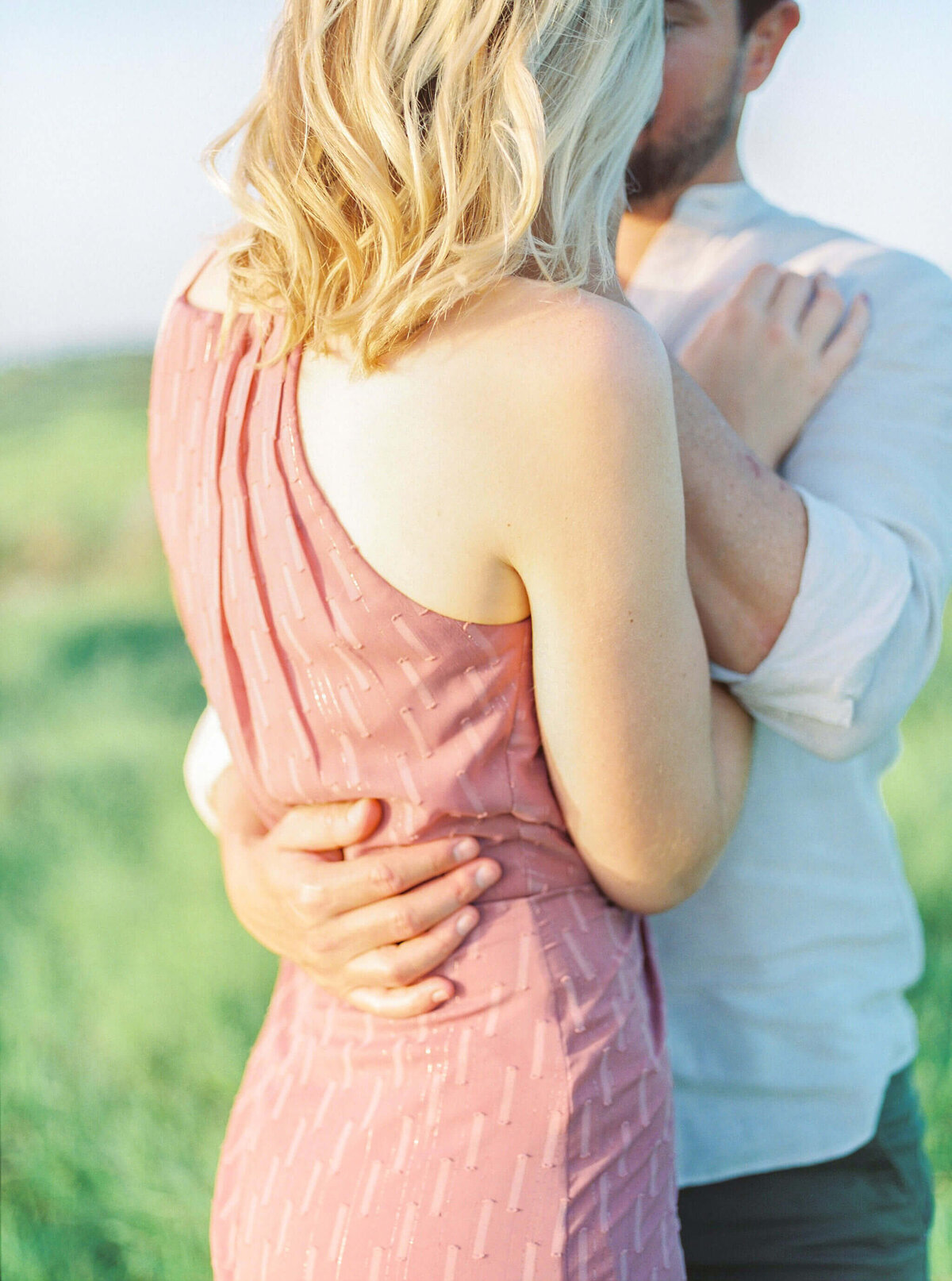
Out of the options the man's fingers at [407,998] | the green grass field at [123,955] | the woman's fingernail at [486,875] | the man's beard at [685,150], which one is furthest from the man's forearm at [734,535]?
the green grass field at [123,955]

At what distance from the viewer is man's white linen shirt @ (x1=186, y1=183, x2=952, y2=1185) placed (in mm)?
1351

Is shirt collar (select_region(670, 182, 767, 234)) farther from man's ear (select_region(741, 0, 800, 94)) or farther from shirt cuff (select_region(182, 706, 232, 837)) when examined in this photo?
shirt cuff (select_region(182, 706, 232, 837))

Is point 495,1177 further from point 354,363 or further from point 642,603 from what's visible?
point 354,363

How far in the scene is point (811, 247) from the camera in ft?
5.21

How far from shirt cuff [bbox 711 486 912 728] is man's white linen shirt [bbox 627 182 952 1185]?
0.16ft

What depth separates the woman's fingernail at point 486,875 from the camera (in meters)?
1.16

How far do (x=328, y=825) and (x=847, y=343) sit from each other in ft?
2.64

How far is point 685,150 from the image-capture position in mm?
1625

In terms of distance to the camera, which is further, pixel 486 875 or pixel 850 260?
pixel 850 260

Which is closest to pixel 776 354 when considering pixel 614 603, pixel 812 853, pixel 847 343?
pixel 847 343

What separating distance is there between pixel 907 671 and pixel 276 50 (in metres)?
0.89

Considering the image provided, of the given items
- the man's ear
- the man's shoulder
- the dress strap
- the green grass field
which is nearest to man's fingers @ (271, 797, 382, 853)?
the dress strap

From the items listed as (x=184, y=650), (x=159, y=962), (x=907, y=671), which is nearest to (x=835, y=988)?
(x=907, y=671)

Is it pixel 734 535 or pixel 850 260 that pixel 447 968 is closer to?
pixel 734 535
